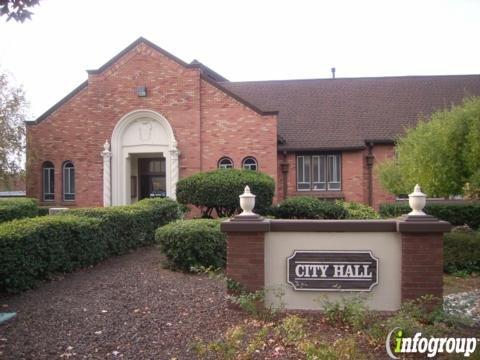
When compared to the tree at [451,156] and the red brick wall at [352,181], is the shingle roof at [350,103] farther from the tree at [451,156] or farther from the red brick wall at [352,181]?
the tree at [451,156]

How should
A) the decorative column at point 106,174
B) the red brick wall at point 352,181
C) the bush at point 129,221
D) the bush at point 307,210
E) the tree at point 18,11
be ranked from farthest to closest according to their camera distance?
A: the red brick wall at point 352,181 < the decorative column at point 106,174 < the bush at point 307,210 < the bush at point 129,221 < the tree at point 18,11

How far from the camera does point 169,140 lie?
20391 mm

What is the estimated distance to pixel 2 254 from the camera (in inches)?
288

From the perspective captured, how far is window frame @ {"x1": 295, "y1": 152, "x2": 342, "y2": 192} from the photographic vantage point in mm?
21609

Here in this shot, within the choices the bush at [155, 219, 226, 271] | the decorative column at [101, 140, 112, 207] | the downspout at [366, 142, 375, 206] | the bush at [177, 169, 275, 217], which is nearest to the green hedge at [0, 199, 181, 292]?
the bush at [155, 219, 226, 271]

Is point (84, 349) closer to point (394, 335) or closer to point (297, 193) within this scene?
point (394, 335)

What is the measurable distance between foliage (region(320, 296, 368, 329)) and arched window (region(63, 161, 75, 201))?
16.9 metres

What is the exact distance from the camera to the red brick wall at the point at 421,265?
637 centimetres

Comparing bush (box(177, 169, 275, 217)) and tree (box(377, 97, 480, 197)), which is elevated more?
tree (box(377, 97, 480, 197))

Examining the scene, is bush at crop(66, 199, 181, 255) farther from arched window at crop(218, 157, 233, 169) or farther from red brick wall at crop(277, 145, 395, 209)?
red brick wall at crop(277, 145, 395, 209)

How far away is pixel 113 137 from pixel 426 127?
12742 mm

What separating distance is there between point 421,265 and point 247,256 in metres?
2.35

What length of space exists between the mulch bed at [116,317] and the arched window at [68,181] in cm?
1263

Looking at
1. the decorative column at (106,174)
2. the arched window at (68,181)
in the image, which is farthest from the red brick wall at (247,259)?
the arched window at (68,181)
